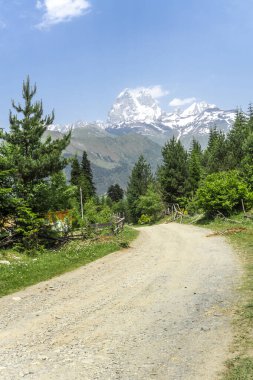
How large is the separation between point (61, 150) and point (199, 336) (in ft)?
83.4

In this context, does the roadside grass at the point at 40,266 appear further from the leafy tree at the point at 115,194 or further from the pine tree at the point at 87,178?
the leafy tree at the point at 115,194

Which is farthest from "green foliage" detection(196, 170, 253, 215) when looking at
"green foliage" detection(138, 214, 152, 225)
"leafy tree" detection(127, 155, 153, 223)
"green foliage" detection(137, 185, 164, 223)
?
"leafy tree" detection(127, 155, 153, 223)

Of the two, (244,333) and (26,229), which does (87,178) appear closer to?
(26,229)

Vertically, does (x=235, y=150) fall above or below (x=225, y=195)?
above

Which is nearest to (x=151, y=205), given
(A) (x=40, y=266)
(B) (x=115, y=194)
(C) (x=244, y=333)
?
(A) (x=40, y=266)

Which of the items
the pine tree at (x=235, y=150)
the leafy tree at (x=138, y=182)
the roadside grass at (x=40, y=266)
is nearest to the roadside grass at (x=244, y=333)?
the roadside grass at (x=40, y=266)

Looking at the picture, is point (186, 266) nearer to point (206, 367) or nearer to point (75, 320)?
point (75, 320)

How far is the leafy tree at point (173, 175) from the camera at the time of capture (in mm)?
69062

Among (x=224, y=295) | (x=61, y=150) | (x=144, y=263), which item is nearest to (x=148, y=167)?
(x=61, y=150)

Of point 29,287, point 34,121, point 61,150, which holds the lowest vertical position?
point 29,287

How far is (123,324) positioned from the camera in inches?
379

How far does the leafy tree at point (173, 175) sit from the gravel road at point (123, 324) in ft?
171

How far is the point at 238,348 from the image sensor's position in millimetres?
7652

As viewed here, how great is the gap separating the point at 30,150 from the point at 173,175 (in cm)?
4193
